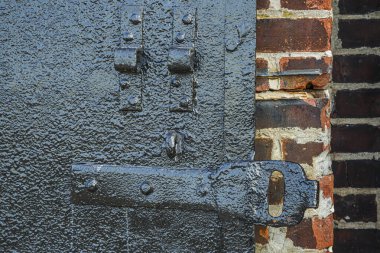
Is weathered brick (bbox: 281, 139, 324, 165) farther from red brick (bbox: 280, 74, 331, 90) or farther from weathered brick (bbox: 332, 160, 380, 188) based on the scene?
weathered brick (bbox: 332, 160, 380, 188)

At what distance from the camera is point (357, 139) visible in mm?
1227

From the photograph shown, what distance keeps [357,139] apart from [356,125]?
0.04 m

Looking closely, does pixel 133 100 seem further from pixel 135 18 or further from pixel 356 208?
pixel 356 208

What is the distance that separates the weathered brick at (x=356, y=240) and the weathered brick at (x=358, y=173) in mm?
127

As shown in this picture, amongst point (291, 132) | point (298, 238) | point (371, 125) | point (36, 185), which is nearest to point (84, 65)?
point (36, 185)

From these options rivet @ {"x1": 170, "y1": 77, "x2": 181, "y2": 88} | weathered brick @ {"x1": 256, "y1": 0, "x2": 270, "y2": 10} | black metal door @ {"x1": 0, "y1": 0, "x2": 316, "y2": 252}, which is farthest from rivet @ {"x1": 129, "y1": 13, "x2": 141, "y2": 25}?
weathered brick @ {"x1": 256, "y1": 0, "x2": 270, "y2": 10}

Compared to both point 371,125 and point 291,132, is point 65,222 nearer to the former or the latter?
point 291,132

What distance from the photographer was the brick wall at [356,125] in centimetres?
123

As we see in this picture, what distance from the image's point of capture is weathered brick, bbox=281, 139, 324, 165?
3.12ft

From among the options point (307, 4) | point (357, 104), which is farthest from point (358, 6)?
point (307, 4)

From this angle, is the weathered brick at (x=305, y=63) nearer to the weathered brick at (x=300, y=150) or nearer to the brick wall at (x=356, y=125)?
→ the weathered brick at (x=300, y=150)

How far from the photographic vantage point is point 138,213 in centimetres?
91

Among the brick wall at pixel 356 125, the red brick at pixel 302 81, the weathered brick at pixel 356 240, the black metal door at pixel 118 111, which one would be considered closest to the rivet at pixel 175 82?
the black metal door at pixel 118 111

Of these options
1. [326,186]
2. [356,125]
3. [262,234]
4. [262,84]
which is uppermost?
[262,84]
